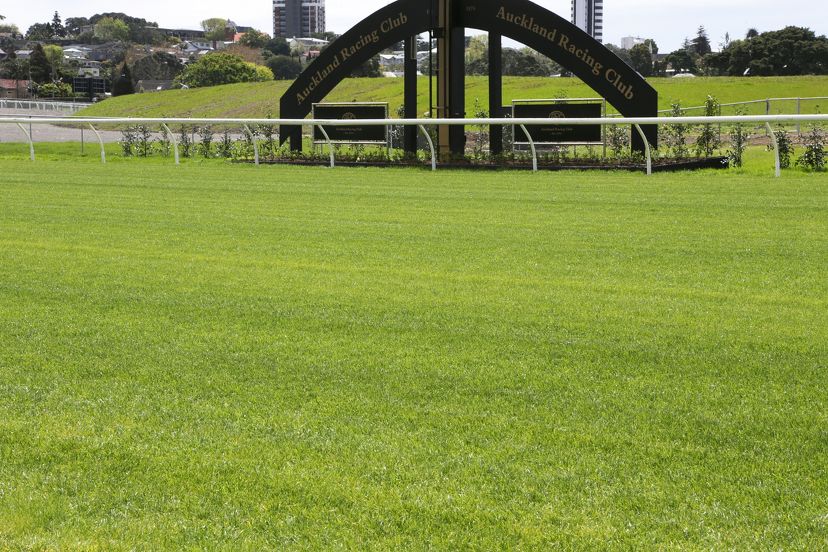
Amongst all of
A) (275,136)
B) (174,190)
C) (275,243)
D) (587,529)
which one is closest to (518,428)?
(587,529)

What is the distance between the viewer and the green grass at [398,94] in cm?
6047

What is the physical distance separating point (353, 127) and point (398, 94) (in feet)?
136

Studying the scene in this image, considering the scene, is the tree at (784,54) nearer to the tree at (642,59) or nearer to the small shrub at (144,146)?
the tree at (642,59)

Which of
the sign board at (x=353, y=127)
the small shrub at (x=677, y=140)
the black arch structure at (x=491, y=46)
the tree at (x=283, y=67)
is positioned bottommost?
the small shrub at (x=677, y=140)

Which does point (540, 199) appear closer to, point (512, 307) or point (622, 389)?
point (512, 307)

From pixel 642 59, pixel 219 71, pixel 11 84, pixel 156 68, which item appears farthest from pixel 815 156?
pixel 11 84

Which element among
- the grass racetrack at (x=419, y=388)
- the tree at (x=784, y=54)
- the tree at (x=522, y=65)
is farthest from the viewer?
the tree at (x=522, y=65)

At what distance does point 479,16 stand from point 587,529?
1885 centimetres

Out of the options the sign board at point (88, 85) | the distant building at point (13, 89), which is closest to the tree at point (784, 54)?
the distant building at point (13, 89)

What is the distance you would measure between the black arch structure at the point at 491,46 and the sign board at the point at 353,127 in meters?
0.60

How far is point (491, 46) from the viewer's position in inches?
850

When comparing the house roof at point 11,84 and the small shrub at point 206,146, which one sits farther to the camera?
the house roof at point 11,84

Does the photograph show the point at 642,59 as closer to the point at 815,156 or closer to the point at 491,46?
the point at 491,46

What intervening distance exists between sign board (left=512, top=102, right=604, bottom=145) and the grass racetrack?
1001 centimetres
